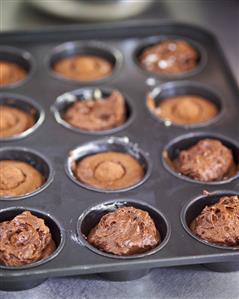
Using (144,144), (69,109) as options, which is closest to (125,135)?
(144,144)

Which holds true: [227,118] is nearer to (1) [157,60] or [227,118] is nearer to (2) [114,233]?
(1) [157,60]

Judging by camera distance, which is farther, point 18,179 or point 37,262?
point 18,179

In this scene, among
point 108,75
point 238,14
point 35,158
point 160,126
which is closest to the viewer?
point 35,158

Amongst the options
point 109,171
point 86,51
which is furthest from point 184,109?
point 86,51

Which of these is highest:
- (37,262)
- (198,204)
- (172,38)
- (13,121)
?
(172,38)

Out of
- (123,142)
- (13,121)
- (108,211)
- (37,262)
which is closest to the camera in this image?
(37,262)

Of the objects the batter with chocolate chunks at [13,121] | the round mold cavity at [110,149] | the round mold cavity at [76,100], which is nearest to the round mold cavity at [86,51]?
the round mold cavity at [76,100]

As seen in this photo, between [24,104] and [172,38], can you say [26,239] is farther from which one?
[172,38]

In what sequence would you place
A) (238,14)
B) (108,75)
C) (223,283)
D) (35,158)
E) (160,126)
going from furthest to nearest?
1. (238,14)
2. (108,75)
3. (160,126)
4. (35,158)
5. (223,283)
